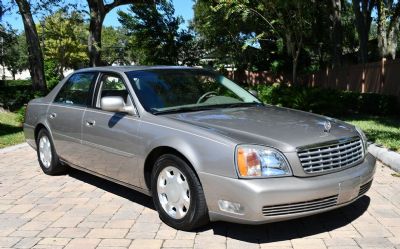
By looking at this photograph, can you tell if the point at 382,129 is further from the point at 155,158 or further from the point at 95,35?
the point at 95,35

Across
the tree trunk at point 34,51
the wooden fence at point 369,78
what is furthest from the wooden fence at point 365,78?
the tree trunk at point 34,51

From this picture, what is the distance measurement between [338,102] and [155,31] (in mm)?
16238

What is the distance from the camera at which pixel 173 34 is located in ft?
95.7

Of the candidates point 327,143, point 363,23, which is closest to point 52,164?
point 327,143

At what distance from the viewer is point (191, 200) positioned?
14.7ft

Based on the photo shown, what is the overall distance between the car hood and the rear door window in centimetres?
168

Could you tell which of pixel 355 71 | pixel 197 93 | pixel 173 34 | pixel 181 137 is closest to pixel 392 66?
pixel 355 71

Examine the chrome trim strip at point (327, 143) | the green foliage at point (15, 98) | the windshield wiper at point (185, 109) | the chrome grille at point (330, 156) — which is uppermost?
the windshield wiper at point (185, 109)

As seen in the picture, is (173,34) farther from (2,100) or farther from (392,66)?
(392,66)

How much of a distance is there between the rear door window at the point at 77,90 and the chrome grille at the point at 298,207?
294 cm

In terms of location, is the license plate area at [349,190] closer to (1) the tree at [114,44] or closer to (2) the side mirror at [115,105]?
(2) the side mirror at [115,105]

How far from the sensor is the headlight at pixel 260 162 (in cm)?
410

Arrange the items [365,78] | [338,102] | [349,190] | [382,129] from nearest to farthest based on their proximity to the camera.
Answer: [349,190], [382,129], [338,102], [365,78]

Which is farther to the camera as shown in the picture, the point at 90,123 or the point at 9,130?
the point at 9,130
